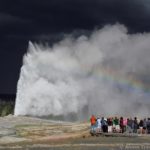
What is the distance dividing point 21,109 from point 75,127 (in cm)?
3001

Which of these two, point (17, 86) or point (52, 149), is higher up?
point (17, 86)

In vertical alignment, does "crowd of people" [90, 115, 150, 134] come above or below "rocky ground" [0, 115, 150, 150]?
above

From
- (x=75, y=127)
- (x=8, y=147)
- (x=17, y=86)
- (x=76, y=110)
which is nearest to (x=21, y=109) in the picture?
(x=17, y=86)

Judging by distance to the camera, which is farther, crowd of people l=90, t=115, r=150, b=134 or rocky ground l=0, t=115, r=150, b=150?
crowd of people l=90, t=115, r=150, b=134

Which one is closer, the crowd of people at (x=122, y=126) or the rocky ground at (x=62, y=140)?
the rocky ground at (x=62, y=140)

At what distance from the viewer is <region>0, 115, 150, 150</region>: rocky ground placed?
1423 inches

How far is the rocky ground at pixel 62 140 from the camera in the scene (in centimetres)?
3616

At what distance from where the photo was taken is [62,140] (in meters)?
40.6

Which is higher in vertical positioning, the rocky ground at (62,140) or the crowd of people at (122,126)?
the crowd of people at (122,126)

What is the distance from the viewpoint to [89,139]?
41.6 metres

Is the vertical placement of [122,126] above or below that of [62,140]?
above

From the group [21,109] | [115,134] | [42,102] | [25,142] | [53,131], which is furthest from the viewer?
[42,102]

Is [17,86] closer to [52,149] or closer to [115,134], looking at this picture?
[115,134]

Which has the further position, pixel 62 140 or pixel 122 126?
pixel 122 126
